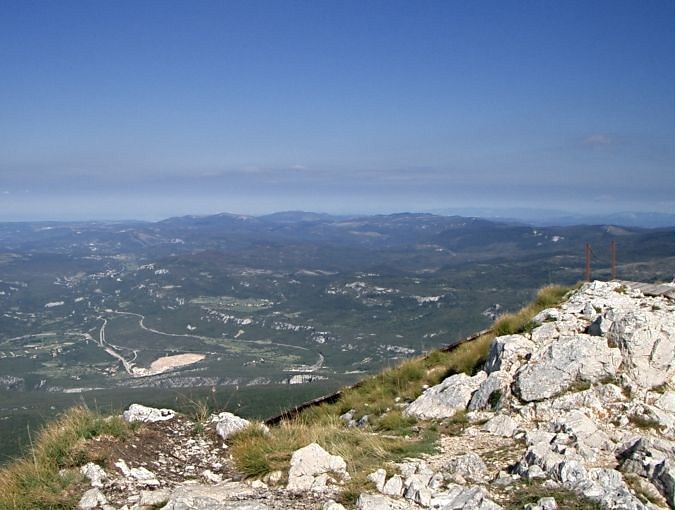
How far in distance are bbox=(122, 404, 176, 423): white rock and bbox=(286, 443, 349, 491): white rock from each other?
4237 mm

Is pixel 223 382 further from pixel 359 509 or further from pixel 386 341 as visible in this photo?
pixel 359 509

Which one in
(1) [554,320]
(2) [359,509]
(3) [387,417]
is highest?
(1) [554,320]

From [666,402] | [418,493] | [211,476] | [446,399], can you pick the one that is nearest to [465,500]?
[418,493]

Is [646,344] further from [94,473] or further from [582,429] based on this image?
[94,473]

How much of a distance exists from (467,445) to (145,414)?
7.23 m

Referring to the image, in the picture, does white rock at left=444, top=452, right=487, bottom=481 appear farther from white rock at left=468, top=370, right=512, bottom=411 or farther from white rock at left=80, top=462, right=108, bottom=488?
white rock at left=80, top=462, right=108, bottom=488

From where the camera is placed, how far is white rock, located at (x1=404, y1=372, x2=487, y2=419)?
13305mm

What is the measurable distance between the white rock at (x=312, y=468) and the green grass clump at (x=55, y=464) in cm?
344

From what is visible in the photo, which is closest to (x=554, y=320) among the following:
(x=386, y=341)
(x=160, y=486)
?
(x=160, y=486)

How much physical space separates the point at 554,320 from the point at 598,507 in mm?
8612

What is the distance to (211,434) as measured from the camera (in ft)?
37.3

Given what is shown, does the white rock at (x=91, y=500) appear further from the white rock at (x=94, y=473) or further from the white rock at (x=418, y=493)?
the white rock at (x=418, y=493)

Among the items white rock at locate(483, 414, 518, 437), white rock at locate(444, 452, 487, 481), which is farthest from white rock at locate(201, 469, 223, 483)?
white rock at locate(483, 414, 518, 437)

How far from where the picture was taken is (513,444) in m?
10.4
